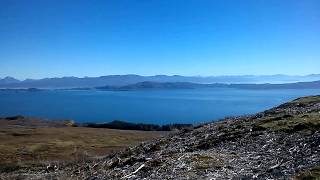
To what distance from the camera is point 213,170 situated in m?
14.1

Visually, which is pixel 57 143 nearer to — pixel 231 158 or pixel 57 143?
pixel 57 143

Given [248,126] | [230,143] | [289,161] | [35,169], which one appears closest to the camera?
[289,161]

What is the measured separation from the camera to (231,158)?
52.1 feet

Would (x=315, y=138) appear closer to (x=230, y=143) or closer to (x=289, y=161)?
(x=289, y=161)

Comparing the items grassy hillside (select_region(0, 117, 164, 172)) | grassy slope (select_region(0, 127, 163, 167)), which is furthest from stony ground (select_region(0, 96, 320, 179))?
grassy slope (select_region(0, 127, 163, 167))

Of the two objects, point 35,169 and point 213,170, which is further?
point 35,169

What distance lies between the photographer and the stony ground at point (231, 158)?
43.5 feet

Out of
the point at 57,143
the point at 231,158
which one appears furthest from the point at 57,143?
the point at 231,158

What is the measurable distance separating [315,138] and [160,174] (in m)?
5.87

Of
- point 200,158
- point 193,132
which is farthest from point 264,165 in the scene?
point 193,132

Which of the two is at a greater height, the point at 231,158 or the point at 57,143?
the point at 231,158

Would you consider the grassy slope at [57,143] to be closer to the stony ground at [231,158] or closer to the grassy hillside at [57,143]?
the grassy hillside at [57,143]

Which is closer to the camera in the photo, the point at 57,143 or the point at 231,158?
the point at 231,158

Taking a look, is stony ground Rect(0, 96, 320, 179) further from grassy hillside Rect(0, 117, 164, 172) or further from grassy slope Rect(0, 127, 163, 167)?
grassy slope Rect(0, 127, 163, 167)
